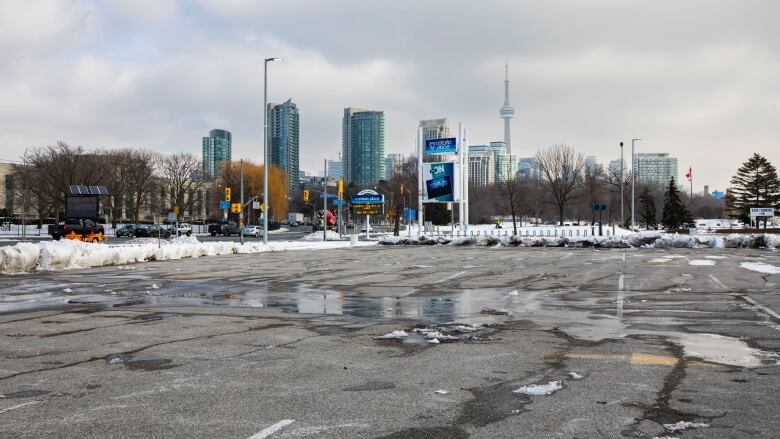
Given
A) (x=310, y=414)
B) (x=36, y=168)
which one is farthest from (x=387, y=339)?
(x=36, y=168)

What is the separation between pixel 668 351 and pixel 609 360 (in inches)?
40.9

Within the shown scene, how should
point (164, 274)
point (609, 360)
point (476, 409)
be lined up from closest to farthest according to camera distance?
point (476, 409) < point (609, 360) < point (164, 274)

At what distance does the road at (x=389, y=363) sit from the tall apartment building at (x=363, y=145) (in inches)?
6566

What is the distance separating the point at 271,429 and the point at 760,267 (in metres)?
22.1

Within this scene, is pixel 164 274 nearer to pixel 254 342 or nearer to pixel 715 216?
pixel 254 342

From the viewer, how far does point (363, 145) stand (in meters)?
184

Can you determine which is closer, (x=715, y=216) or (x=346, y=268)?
(x=346, y=268)

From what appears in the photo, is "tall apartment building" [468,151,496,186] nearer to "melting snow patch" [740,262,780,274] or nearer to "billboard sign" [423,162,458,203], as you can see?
"billboard sign" [423,162,458,203]

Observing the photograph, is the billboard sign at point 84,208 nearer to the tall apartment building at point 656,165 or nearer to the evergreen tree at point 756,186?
the evergreen tree at point 756,186

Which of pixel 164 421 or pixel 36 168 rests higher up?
pixel 36 168

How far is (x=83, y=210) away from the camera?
159ft

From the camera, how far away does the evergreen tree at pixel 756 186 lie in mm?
97812

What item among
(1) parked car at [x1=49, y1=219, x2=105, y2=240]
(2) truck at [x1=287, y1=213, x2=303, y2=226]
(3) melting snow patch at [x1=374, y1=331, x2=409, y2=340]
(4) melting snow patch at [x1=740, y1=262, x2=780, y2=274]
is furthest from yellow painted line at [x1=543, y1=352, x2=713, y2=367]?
(2) truck at [x1=287, y1=213, x2=303, y2=226]

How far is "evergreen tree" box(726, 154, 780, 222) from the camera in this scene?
97812mm
